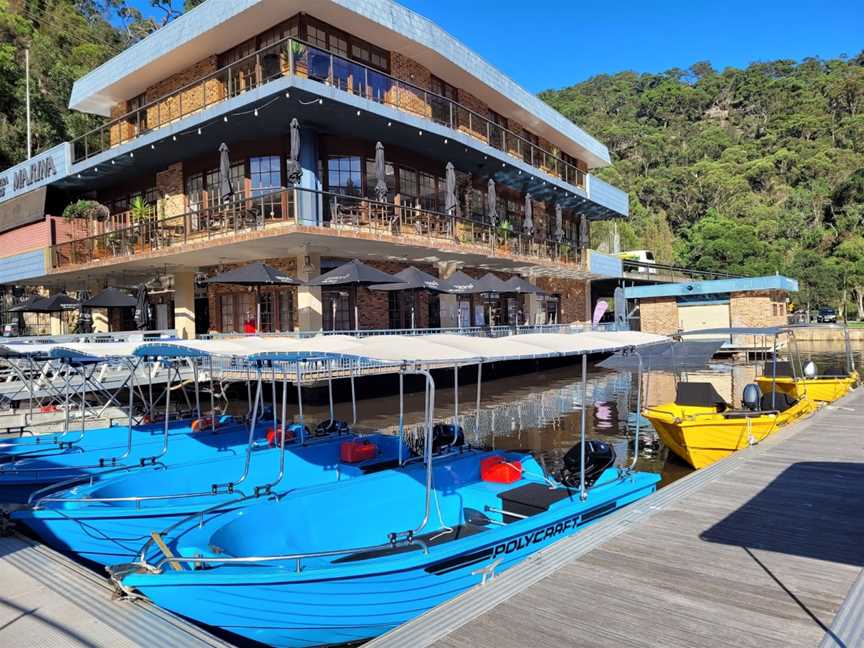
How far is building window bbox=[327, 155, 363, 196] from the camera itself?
887 inches

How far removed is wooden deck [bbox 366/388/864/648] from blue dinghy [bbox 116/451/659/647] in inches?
35.9

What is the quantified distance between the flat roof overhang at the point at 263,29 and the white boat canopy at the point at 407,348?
13.7m

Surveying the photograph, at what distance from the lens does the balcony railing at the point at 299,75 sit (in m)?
19.5

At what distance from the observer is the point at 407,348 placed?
702cm

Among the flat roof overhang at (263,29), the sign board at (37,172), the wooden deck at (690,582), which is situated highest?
the flat roof overhang at (263,29)

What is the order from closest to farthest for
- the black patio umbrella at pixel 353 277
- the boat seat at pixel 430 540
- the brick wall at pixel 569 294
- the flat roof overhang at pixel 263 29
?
1. the boat seat at pixel 430 540
2. the black patio umbrella at pixel 353 277
3. the flat roof overhang at pixel 263 29
4. the brick wall at pixel 569 294

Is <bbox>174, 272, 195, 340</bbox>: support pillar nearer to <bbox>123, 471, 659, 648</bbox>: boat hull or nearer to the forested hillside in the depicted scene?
<bbox>123, 471, 659, 648</bbox>: boat hull

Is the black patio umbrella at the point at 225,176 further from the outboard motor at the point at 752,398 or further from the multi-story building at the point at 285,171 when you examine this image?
the outboard motor at the point at 752,398

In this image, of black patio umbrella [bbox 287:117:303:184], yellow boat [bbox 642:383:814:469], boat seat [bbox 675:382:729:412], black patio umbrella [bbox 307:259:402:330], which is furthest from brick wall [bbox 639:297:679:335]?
Result: yellow boat [bbox 642:383:814:469]

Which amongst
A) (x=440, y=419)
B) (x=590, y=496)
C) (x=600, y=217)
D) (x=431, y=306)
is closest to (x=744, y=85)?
(x=600, y=217)

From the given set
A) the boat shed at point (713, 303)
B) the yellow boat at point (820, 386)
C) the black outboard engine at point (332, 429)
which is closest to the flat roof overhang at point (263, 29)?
the black outboard engine at point (332, 429)

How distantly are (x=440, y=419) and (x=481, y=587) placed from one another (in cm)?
1305

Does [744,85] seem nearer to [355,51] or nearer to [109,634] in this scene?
[355,51]

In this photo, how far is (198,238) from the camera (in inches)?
915
